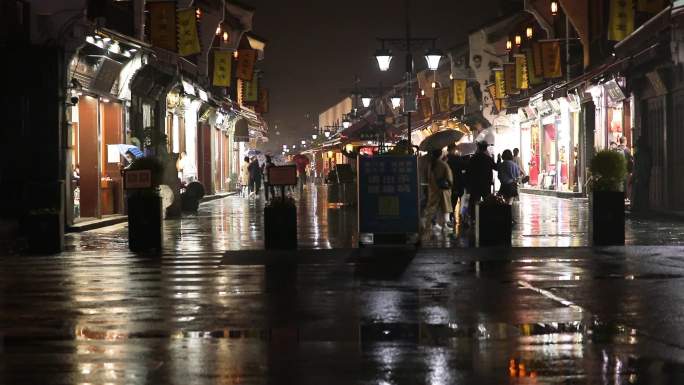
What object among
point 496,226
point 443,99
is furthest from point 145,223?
point 443,99

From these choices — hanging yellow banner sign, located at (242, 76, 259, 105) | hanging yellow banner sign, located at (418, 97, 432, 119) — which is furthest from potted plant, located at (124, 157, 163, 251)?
hanging yellow banner sign, located at (418, 97, 432, 119)

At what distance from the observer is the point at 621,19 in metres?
33.4

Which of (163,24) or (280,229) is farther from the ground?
(163,24)

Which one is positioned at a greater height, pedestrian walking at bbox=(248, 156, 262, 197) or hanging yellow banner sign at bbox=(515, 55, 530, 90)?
hanging yellow banner sign at bbox=(515, 55, 530, 90)

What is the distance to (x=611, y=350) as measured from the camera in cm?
894

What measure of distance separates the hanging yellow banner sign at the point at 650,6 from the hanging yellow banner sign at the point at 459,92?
121ft

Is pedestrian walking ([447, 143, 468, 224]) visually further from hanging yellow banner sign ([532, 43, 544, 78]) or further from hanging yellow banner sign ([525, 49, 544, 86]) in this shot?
hanging yellow banner sign ([525, 49, 544, 86])

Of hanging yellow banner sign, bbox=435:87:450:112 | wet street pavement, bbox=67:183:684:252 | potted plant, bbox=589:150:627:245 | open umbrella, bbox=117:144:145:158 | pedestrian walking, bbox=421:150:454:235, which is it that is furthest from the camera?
hanging yellow banner sign, bbox=435:87:450:112

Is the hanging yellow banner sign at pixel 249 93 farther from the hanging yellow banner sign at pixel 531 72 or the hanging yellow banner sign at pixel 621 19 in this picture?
the hanging yellow banner sign at pixel 621 19

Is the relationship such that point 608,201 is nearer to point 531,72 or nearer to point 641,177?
point 641,177

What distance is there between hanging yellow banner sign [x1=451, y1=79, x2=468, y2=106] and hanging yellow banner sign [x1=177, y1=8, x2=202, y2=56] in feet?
108

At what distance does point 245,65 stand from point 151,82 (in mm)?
22351

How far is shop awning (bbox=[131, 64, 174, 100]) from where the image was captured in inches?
1347

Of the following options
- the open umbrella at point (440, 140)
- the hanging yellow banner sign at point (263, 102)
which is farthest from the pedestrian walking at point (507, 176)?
the hanging yellow banner sign at point (263, 102)
